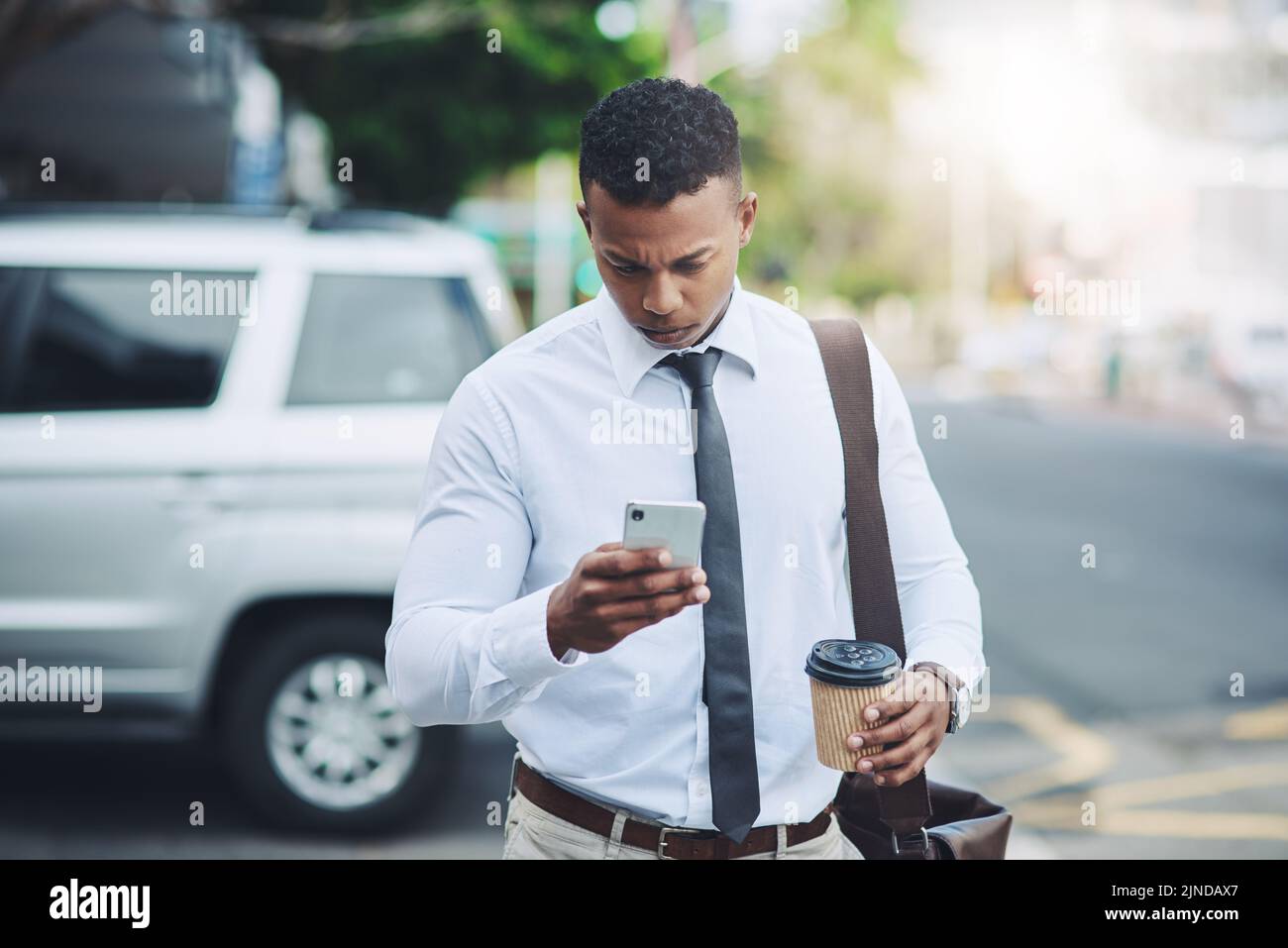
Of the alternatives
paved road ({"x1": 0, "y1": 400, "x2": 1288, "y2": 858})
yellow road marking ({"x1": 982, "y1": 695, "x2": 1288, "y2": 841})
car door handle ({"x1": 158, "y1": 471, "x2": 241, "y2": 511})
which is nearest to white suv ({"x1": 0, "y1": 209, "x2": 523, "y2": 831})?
car door handle ({"x1": 158, "y1": 471, "x2": 241, "y2": 511})

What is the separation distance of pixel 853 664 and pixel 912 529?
0.35 m

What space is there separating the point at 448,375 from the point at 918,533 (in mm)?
3035

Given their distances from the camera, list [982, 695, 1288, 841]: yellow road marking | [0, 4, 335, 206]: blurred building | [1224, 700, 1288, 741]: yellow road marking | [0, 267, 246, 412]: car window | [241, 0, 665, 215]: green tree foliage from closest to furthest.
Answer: [0, 267, 246, 412]: car window
[982, 695, 1288, 841]: yellow road marking
[1224, 700, 1288, 741]: yellow road marking
[0, 4, 335, 206]: blurred building
[241, 0, 665, 215]: green tree foliage

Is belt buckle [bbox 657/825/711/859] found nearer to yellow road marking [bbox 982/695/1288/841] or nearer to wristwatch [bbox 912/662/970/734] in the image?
wristwatch [bbox 912/662/970/734]

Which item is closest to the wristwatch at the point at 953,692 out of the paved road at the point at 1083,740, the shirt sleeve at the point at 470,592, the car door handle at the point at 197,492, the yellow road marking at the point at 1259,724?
the shirt sleeve at the point at 470,592

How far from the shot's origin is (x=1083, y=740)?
6.24 m

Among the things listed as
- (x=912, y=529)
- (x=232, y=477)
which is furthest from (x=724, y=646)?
(x=232, y=477)

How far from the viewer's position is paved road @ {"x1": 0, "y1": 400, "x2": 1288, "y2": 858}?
16.2 ft

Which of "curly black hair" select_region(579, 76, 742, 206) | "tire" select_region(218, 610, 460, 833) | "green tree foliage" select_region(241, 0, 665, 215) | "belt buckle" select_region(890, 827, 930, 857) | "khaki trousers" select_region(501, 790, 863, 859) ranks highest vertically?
"green tree foliage" select_region(241, 0, 665, 215)

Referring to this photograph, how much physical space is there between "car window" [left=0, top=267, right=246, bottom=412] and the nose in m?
3.25

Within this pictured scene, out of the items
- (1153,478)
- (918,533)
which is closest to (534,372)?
(918,533)

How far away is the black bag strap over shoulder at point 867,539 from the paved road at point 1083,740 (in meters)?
2.84
